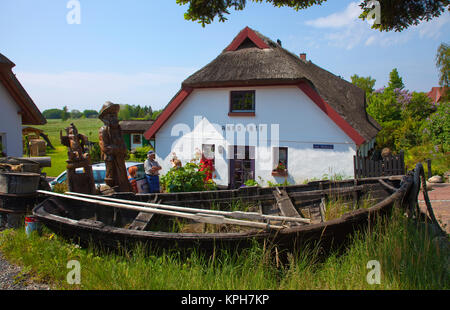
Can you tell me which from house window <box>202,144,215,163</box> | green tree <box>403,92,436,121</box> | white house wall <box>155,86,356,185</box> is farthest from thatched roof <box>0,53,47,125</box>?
green tree <box>403,92,436,121</box>

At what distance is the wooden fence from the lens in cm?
1019

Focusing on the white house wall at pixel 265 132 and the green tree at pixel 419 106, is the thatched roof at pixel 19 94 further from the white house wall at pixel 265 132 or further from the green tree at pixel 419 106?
the green tree at pixel 419 106

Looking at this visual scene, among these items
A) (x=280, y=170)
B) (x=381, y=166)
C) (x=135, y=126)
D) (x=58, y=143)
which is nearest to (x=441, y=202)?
(x=381, y=166)

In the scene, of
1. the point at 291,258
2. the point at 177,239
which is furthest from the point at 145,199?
the point at 291,258

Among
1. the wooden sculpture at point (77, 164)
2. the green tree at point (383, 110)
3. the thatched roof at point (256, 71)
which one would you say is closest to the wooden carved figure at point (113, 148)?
the wooden sculpture at point (77, 164)

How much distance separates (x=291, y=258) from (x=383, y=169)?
7657 mm

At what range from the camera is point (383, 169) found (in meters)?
10.3

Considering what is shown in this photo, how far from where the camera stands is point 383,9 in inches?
183

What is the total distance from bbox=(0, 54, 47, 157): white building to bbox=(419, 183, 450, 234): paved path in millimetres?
13072

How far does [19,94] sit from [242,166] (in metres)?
8.62

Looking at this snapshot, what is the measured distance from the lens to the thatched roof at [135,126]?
31.9 meters

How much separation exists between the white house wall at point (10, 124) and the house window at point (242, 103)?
26.3ft
